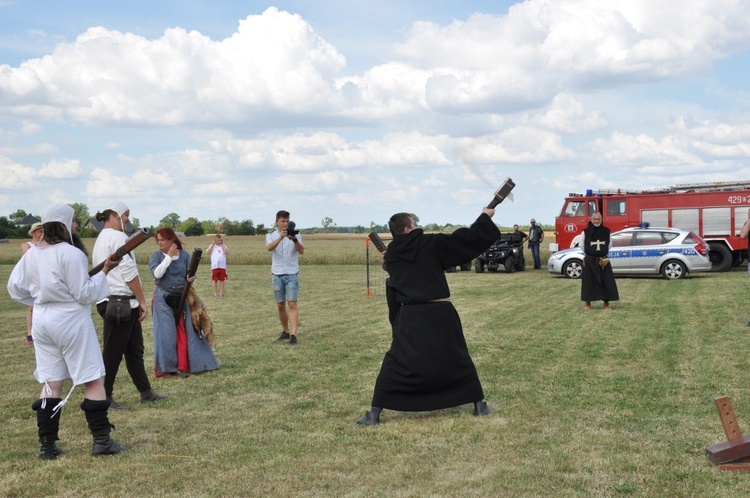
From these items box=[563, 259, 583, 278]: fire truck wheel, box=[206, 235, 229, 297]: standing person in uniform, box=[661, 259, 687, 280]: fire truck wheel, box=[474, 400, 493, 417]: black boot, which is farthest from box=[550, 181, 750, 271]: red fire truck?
box=[474, 400, 493, 417]: black boot

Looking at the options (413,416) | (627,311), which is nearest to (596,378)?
(413,416)

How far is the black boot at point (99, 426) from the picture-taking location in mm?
5738

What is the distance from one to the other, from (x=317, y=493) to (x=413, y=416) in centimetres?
205

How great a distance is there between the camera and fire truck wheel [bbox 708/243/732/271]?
26.8 m

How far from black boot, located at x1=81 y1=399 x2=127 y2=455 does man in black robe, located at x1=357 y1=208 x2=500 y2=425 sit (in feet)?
6.42

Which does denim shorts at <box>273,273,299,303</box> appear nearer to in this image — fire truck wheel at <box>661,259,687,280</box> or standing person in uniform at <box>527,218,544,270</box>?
fire truck wheel at <box>661,259,687,280</box>

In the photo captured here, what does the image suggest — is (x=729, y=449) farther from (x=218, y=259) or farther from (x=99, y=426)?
(x=218, y=259)

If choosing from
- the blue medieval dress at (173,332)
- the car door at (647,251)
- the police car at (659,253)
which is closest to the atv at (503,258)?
the police car at (659,253)

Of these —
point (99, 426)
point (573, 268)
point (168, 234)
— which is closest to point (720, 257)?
point (573, 268)

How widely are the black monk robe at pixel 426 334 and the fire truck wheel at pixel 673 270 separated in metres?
19.0

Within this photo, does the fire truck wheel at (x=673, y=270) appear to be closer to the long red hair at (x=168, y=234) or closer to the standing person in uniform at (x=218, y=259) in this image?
the standing person in uniform at (x=218, y=259)

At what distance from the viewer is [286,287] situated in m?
11.2

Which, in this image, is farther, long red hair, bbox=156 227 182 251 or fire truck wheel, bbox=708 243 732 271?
fire truck wheel, bbox=708 243 732 271

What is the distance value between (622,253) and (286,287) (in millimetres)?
15735
